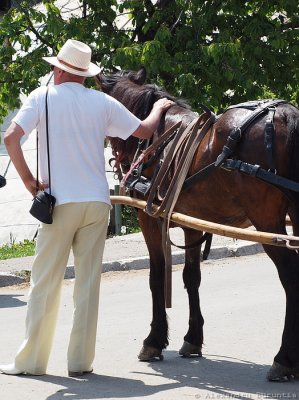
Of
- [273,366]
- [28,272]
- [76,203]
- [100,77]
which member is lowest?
[28,272]

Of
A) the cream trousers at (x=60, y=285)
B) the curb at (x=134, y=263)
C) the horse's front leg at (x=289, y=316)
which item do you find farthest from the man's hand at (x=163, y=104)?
the curb at (x=134, y=263)

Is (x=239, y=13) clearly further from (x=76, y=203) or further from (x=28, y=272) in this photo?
(x=76, y=203)

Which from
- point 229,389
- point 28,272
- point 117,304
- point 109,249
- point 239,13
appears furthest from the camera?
point 239,13

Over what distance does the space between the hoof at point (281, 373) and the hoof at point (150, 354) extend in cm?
111

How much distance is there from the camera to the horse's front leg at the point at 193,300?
24.0 feet

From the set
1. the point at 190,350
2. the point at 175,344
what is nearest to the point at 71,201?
the point at 190,350

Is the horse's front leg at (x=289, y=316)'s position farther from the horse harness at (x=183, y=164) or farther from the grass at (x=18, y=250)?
the grass at (x=18, y=250)

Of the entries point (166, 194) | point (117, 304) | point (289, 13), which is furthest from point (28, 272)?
point (289, 13)

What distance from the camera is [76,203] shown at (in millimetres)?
6383

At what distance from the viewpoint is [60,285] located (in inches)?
256

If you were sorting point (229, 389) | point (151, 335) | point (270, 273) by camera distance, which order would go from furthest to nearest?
point (270, 273) → point (151, 335) → point (229, 389)

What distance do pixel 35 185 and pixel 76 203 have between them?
0.29 m

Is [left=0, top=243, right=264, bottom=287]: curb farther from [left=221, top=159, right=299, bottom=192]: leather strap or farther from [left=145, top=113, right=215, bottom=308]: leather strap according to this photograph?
[left=221, top=159, right=299, bottom=192]: leather strap

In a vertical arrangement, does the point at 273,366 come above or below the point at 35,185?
below
